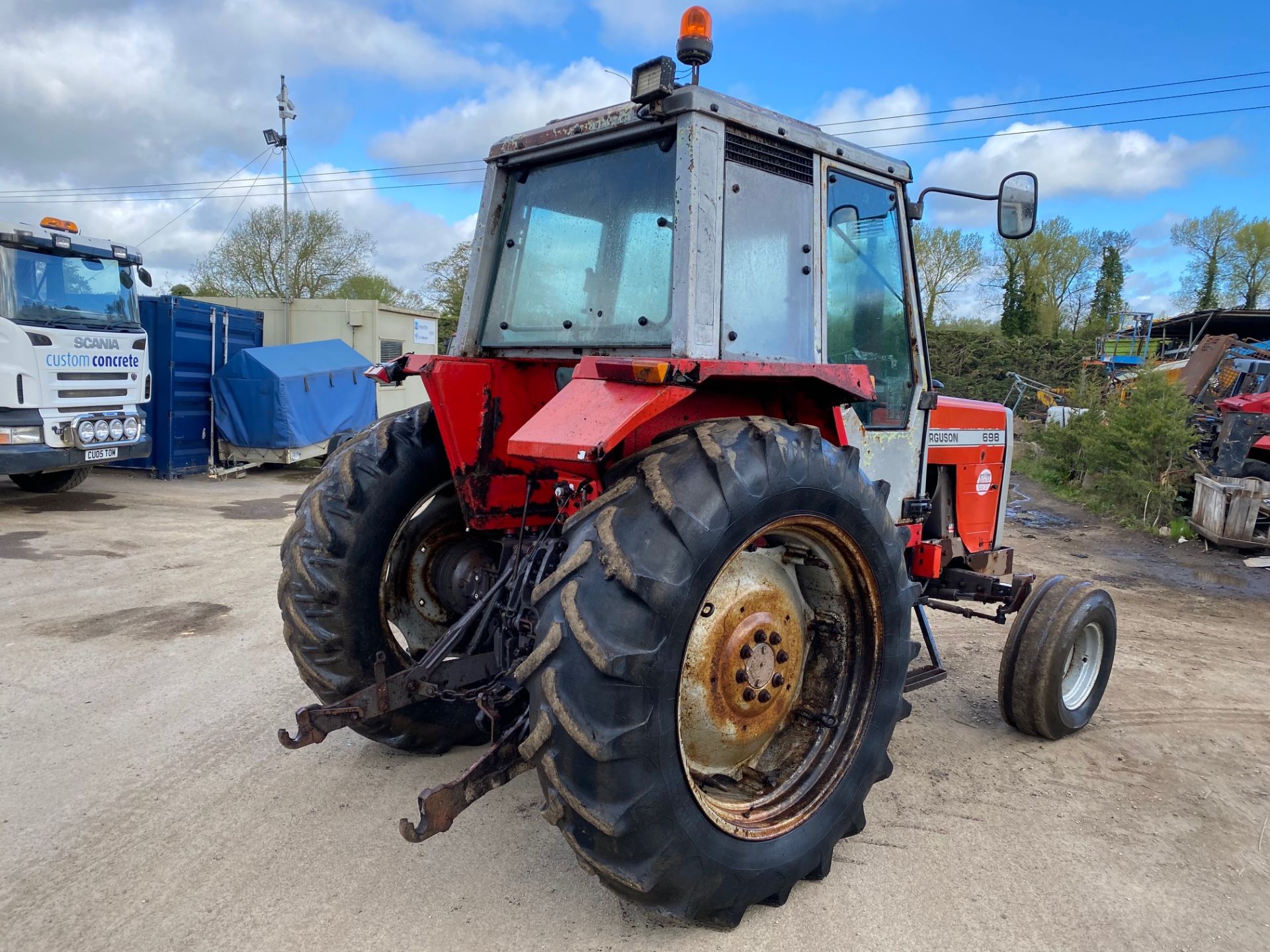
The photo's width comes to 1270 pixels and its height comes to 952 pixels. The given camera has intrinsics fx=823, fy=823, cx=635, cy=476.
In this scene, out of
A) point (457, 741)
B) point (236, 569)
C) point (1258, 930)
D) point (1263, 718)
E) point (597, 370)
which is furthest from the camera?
point (236, 569)

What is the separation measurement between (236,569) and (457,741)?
4.20 meters

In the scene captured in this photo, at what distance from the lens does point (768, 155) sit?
9.39 ft

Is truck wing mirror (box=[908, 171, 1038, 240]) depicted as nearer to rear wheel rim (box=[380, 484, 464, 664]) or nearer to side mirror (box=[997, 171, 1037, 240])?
side mirror (box=[997, 171, 1037, 240])

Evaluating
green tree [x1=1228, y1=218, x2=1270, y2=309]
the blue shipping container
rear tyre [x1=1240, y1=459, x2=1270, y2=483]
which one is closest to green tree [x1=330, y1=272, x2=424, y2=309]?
the blue shipping container

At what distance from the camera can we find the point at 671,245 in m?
2.71

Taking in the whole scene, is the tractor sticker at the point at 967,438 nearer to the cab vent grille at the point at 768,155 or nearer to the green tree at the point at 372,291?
the cab vent grille at the point at 768,155

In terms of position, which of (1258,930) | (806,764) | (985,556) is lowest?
(1258,930)

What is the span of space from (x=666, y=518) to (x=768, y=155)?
1.47m

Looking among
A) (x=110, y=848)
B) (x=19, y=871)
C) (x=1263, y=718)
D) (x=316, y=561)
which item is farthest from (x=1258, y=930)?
(x=19, y=871)

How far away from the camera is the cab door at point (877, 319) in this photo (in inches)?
126

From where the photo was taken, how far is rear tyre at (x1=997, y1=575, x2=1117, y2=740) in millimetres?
3721

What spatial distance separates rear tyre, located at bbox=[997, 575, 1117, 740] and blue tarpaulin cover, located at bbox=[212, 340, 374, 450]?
33.7 feet

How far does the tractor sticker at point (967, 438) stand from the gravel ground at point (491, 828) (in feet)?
4.46

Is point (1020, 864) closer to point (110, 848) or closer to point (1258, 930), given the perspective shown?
point (1258, 930)
